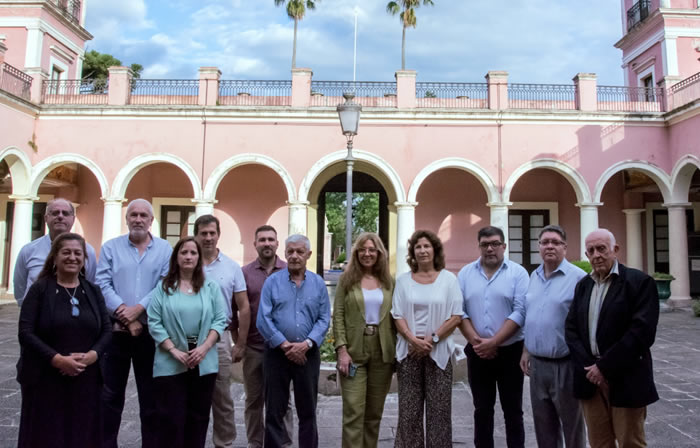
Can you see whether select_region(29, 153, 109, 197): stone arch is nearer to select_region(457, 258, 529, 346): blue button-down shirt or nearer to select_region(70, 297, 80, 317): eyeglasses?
select_region(70, 297, 80, 317): eyeglasses

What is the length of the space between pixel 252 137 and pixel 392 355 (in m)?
10.3

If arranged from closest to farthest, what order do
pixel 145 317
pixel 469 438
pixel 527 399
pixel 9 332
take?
pixel 145 317 → pixel 469 438 → pixel 527 399 → pixel 9 332

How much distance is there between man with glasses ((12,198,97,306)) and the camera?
10.7ft

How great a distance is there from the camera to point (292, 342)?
327 centimetres

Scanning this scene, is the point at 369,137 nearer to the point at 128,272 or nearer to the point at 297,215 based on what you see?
the point at 297,215

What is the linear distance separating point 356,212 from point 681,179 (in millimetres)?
21873

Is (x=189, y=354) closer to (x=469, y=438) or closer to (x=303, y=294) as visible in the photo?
(x=303, y=294)

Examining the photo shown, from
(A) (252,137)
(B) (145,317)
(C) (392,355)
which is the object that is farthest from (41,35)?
(C) (392,355)

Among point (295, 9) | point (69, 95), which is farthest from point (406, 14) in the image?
point (69, 95)

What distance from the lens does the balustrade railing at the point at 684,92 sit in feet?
38.3

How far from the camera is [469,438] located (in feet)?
13.0

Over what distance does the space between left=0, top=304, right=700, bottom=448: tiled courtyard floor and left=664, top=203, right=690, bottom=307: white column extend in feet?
20.1

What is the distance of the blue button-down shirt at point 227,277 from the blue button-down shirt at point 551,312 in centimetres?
205

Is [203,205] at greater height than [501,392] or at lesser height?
greater
